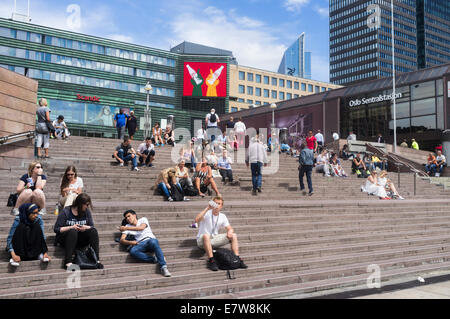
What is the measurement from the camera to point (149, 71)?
63.2 meters

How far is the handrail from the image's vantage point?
10.7m

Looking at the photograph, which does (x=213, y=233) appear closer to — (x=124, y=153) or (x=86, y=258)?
(x=86, y=258)

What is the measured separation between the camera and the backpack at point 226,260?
6.35 metres

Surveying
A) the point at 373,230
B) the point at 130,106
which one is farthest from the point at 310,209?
the point at 130,106

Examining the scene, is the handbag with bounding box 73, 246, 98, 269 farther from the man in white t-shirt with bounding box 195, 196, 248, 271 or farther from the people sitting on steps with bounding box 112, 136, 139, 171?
the people sitting on steps with bounding box 112, 136, 139, 171

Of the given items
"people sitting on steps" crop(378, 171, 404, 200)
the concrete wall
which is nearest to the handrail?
the concrete wall

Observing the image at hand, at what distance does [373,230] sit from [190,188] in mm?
4791

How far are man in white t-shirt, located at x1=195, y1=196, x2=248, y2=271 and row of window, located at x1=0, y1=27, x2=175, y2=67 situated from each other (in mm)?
55091

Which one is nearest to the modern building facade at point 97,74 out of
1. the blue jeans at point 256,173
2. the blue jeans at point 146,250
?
the blue jeans at point 256,173

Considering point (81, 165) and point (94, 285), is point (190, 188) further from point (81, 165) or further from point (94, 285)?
point (94, 285)

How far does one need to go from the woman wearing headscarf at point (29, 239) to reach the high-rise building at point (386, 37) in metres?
115

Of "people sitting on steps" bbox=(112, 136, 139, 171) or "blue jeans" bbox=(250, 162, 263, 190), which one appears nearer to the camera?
"blue jeans" bbox=(250, 162, 263, 190)

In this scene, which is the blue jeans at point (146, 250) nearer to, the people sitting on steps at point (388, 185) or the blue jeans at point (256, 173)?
the blue jeans at point (256, 173)

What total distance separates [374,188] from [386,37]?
11144cm
